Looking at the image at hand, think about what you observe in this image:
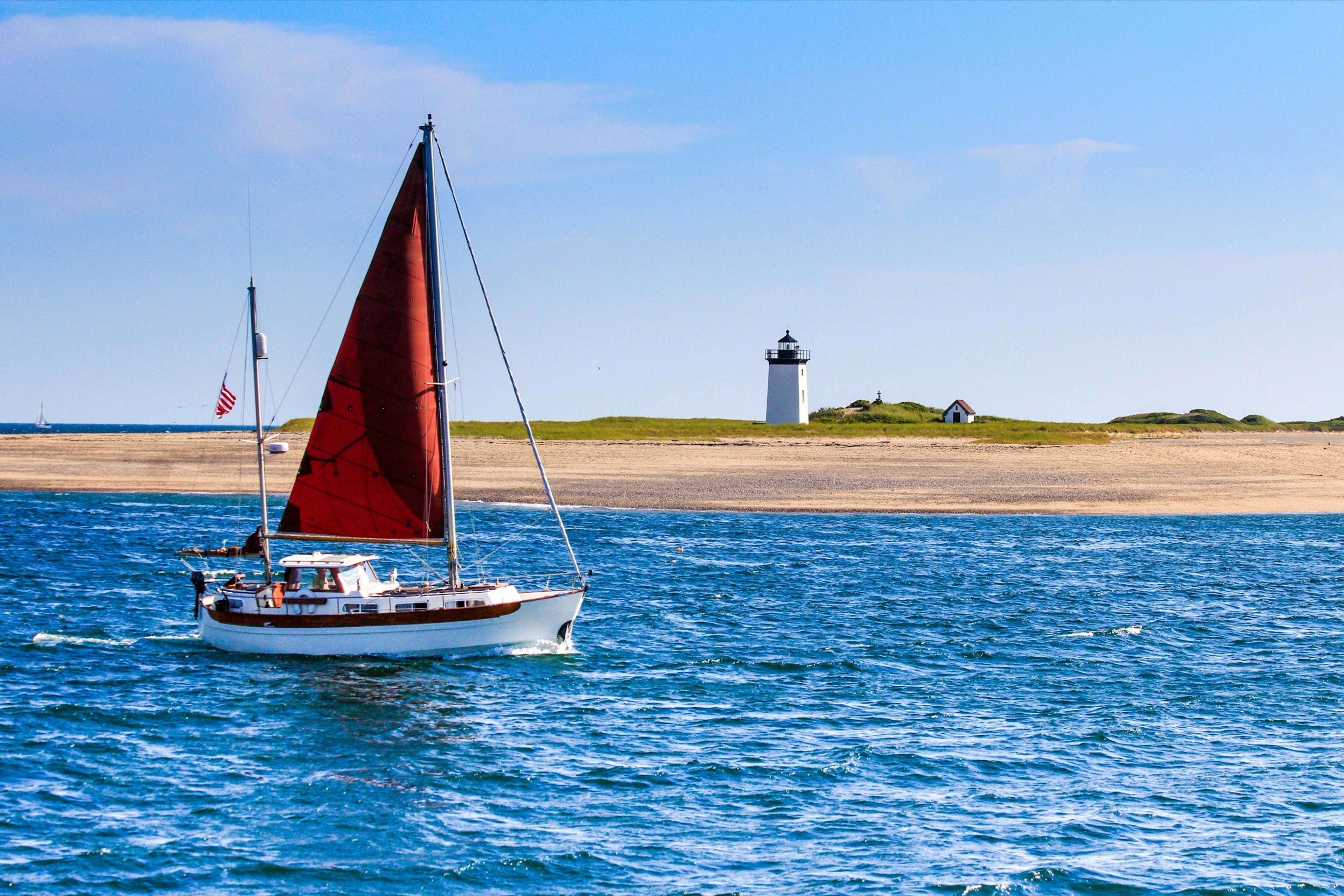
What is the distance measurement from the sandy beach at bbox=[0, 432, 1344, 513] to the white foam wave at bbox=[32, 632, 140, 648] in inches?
962

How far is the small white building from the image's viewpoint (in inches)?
4911

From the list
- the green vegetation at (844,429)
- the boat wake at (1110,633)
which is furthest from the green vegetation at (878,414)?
the boat wake at (1110,633)

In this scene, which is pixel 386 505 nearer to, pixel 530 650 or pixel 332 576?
pixel 332 576

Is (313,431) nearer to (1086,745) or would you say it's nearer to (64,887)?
(64,887)

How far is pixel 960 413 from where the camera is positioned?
124750 mm

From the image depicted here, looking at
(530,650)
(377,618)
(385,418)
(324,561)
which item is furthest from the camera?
(385,418)

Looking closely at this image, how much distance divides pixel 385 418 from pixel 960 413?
105420 millimetres

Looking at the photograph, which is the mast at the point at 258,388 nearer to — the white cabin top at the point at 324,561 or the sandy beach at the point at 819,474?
the white cabin top at the point at 324,561

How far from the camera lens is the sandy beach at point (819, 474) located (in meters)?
61.6

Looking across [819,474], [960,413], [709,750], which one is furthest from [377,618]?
[960,413]

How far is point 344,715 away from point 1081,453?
2944 inches

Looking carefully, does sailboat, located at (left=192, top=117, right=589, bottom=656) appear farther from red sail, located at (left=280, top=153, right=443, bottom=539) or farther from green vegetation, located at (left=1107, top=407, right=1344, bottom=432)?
green vegetation, located at (left=1107, top=407, right=1344, bottom=432)

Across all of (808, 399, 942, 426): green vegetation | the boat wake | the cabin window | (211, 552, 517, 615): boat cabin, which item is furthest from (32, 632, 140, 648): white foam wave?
(808, 399, 942, 426): green vegetation

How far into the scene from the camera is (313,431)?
26.1m
